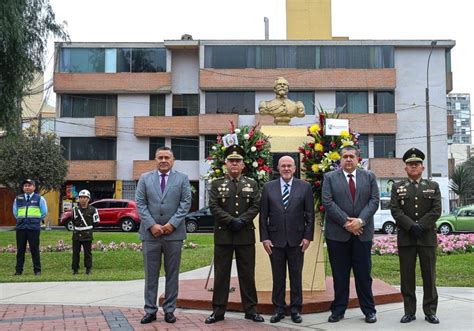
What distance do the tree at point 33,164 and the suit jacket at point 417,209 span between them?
27309mm

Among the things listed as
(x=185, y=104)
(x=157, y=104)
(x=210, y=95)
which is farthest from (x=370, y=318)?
(x=157, y=104)

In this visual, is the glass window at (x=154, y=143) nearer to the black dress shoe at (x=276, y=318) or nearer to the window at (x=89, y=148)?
the window at (x=89, y=148)

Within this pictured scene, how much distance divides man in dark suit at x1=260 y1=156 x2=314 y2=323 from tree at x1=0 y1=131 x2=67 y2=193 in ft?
87.1

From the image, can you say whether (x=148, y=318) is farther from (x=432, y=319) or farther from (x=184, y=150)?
(x=184, y=150)

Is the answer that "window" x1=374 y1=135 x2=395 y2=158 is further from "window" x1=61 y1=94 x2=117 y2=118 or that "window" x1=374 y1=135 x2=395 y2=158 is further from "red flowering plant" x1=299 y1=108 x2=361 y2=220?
"red flowering plant" x1=299 y1=108 x2=361 y2=220

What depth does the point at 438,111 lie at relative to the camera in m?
37.4

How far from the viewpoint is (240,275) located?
21.6 feet

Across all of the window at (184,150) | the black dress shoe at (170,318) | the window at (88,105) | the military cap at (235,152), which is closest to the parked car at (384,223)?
the window at (184,150)

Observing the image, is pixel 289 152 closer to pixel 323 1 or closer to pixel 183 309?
pixel 183 309

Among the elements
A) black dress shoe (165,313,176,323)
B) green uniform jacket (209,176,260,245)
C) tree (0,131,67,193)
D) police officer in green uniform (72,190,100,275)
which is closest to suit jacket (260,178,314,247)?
green uniform jacket (209,176,260,245)

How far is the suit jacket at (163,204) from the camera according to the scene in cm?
656

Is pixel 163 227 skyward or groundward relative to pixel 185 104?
groundward

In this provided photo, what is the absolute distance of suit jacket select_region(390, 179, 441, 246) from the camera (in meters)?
6.45

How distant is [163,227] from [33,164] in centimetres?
2654
